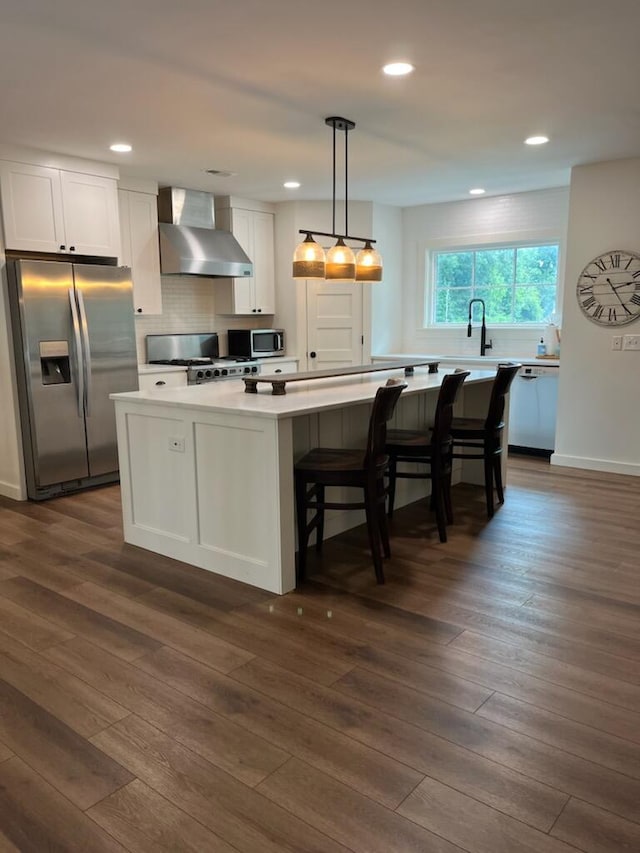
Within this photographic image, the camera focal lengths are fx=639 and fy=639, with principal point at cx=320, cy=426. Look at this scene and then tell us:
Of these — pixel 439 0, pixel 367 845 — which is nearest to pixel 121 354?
pixel 439 0

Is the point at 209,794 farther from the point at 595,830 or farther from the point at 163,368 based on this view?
the point at 163,368

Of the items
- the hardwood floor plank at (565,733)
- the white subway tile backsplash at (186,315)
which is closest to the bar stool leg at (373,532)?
the hardwood floor plank at (565,733)

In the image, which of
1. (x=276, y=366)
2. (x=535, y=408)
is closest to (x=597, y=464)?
(x=535, y=408)

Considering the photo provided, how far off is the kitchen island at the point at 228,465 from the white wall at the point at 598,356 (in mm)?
2022

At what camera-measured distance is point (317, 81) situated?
323 cm

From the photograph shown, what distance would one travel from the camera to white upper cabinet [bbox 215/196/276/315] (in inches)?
253

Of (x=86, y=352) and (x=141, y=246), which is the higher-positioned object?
(x=141, y=246)

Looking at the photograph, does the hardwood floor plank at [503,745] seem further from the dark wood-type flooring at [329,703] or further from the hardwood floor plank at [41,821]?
the hardwood floor plank at [41,821]

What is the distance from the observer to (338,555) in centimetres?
361

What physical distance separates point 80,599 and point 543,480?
12.1 feet

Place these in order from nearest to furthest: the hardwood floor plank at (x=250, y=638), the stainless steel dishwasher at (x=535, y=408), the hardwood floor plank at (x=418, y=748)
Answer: the hardwood floor plank at (x=418, y=748) → the hardwood floor plank at (x=250, y=638) → the stainless steel dishwasher at (x=535, y=408)

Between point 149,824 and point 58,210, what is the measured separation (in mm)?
4331

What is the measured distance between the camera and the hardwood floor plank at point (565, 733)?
193 cm

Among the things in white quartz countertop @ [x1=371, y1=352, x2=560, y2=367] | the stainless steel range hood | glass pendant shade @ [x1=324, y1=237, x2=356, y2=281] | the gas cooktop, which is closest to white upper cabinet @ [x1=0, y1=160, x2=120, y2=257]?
the stainless steel range hood
